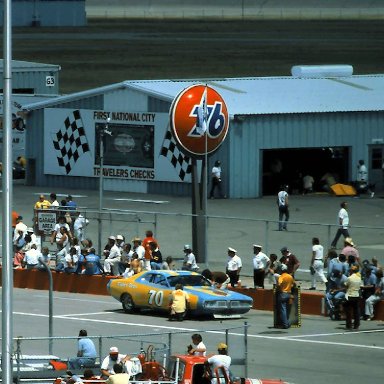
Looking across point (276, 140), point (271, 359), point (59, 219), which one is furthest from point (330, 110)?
point (271, 359)

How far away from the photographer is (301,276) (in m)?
37.5

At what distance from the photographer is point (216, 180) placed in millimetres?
55281

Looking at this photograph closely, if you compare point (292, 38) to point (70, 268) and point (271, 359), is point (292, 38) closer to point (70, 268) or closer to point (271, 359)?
point (70, 268)

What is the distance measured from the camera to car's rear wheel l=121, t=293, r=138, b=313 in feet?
114

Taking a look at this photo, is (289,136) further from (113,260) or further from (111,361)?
(111,361)

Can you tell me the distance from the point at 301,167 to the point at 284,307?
88.5 ft

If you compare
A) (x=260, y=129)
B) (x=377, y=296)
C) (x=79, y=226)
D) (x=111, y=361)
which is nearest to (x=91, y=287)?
(x=79, y=226)

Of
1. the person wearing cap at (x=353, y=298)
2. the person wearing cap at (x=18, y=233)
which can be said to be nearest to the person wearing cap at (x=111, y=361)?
the person wearing cap at (x=353, y=298)

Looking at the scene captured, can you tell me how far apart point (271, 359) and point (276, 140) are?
94.1 ft

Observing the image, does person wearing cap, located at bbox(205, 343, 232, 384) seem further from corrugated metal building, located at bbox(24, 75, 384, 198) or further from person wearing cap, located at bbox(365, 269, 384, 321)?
corrugated metal building, located at bbox(24, 75, 384, 198)

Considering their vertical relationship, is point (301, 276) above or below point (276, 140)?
below

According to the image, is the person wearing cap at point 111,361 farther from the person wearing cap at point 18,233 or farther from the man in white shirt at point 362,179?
the man in white shirt at point 362,179

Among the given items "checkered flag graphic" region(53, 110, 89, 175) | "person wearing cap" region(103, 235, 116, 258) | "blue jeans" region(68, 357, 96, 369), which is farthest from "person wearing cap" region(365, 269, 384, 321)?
"checkered flag graphic" region(53, 110, 89, 175)

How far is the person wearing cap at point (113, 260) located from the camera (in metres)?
38.4
